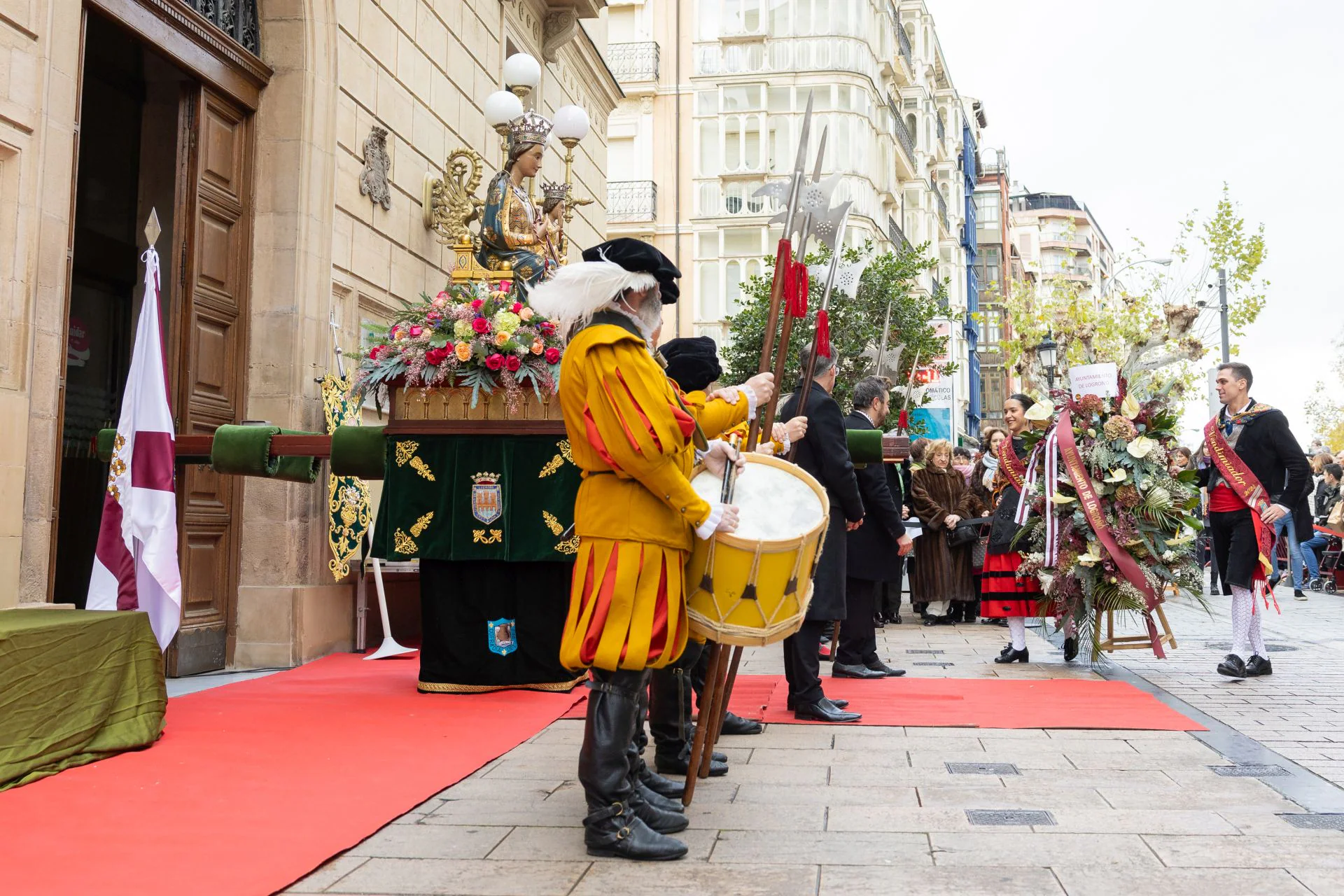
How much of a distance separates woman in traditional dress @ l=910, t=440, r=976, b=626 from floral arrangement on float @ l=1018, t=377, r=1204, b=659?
170 inches

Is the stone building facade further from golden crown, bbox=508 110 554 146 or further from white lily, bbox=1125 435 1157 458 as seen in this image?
white lily, bbox=1125 435 1157 458

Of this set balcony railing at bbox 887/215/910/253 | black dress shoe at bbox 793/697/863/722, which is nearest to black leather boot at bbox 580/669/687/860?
black dress shoe at bbox 793/697/863/722

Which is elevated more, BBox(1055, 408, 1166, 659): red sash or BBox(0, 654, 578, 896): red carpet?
BBox(1055, 408, 1166, 659): red sash

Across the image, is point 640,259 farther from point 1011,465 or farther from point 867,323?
point 867,323

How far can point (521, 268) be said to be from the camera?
417 inches

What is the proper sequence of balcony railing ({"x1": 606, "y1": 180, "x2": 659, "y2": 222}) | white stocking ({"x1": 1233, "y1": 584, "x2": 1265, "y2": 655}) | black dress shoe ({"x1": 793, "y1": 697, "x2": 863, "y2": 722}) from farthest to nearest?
balcony railing ({"x1": 606, "y1": 180, "x2": 659, "y2": 222}) → white stocking ({"x1": 1233, "y1": 584, "x2": 1265, "y2": 655}) → black dress shoe ({"x1": 793, "y1": 697, "x2": 863, "y2": 722})

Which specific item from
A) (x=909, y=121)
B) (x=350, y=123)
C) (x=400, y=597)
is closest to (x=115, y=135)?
(x=350, y=123)

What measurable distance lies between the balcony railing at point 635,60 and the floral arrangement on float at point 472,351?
3422 centimetres

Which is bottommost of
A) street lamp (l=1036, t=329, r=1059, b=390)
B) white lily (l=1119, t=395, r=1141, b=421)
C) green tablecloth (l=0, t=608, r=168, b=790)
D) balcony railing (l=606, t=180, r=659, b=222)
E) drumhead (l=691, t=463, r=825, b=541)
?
green tablecloth (l=0, t=608, r=168, b=790)

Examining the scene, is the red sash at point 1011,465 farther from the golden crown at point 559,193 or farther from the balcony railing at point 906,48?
the balcony railing at point 906,48

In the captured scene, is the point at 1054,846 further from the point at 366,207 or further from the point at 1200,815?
the point at 366,207

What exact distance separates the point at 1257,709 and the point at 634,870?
15.0ft

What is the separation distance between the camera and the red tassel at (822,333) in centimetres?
536

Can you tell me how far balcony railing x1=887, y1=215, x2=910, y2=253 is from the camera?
138 feet
